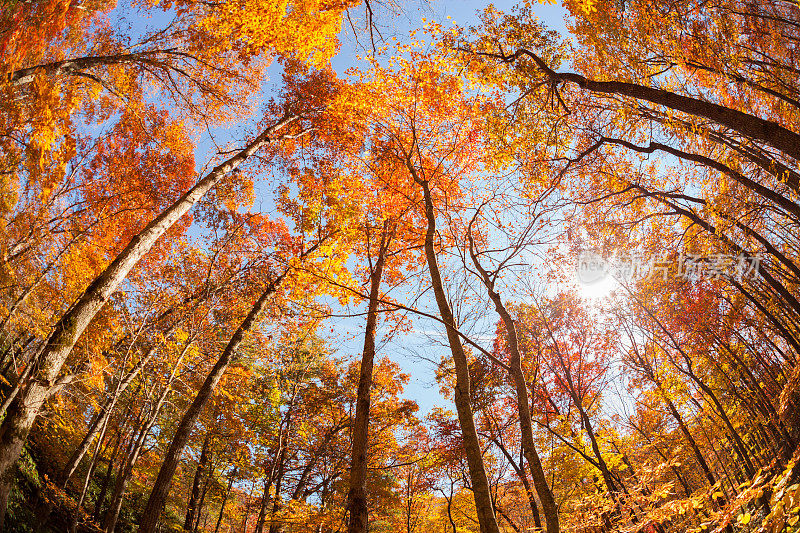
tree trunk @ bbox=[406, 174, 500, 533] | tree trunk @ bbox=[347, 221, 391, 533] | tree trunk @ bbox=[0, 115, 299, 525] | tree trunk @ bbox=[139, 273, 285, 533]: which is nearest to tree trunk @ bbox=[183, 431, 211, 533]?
tree trunk @ bbox=[139, 273, 285, 533]

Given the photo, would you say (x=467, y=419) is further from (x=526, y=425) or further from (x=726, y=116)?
(x=726, y=116)

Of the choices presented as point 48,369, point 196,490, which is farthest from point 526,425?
point 196,490

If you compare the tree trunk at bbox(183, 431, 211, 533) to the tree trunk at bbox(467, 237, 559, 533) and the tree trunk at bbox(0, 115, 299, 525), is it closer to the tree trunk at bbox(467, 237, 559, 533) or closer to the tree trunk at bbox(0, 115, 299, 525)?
the tree trunk at bbox(0, 115, 299, 525)

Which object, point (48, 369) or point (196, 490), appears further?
point (196, 490)

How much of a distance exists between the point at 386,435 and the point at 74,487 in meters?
8.37

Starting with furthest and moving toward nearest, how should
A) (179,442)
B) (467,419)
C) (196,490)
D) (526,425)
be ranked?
(196,490), (179,442), (526,425), (467,419)

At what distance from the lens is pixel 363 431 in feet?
18.9

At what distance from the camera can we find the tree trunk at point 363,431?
5.05 meters

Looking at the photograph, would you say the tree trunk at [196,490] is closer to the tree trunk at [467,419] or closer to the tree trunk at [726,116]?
the tree trunk at [467,419]

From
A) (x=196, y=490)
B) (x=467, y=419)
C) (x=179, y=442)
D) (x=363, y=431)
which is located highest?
(x=196, y=490)

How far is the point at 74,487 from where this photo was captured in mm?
9211

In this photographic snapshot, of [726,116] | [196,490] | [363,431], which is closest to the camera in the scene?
[726,116]

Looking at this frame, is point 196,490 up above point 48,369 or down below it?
above

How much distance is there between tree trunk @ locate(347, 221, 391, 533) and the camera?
5.05m
